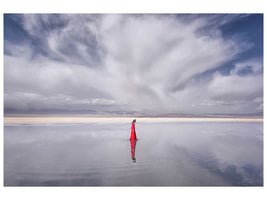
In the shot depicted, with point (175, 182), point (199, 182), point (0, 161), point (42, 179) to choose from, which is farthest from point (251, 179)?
point (0, 161)

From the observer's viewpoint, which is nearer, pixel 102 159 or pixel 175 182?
pixel 175 182

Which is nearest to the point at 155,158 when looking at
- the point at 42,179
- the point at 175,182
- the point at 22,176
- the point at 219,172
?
the point at 175,182

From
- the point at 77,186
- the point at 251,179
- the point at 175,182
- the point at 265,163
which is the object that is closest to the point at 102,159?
the point at 77,186

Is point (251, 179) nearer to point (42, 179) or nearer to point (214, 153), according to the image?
point (214, 153)

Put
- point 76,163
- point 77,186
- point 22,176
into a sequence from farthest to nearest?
point 76,163, point 22,176, point 77,186

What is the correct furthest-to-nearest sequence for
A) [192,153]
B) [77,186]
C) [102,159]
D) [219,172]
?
1. [192,153]
2. [102,159]
3. [219,172]
4. [77,186]

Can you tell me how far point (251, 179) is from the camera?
529cm

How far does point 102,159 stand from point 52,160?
2252 mm

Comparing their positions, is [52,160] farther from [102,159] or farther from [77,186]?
[77,186]

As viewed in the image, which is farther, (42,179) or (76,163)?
(76,163)

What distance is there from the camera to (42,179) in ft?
16.7

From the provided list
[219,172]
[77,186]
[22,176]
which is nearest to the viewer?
[77,186]

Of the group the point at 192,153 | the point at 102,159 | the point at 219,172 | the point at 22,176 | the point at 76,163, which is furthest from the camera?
the point at 192,153

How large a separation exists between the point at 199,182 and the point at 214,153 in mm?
3824
